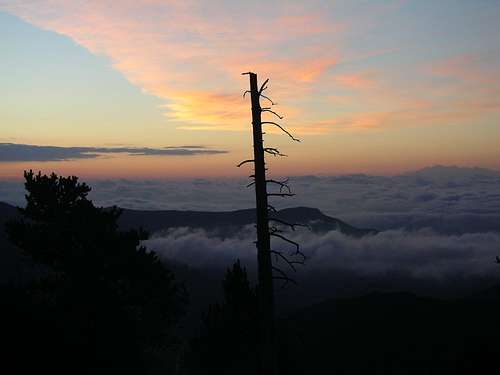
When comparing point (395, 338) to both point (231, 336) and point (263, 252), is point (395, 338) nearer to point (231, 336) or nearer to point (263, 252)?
point (231, 336)

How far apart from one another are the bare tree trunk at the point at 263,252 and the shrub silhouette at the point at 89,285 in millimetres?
11061

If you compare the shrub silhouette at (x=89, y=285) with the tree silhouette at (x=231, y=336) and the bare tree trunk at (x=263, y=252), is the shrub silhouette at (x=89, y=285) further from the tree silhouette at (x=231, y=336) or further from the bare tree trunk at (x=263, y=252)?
the tree silhouette at (x=231, y=336)

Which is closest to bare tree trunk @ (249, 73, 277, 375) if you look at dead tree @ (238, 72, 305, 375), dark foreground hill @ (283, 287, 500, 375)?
dead tree @ (238, 72, 305, 375)

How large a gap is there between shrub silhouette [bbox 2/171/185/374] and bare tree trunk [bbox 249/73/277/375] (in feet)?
36.3

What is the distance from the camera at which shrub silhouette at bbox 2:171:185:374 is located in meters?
21.8

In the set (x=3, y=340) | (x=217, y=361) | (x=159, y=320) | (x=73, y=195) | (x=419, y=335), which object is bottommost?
(x=419, y=335)

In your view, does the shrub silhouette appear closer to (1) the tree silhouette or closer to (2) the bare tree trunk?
(2) the bare tree trunk

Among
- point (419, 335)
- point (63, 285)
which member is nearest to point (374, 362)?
point (419, 335)

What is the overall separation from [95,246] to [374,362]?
12817cm

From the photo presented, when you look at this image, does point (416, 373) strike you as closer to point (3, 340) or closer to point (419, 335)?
point (419, 335)

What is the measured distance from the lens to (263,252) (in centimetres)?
1227

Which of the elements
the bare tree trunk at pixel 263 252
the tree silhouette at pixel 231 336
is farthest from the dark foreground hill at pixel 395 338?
the bare tree trunk at pixel 263 252

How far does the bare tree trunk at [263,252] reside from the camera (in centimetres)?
1215

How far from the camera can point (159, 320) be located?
34594 millimetres
